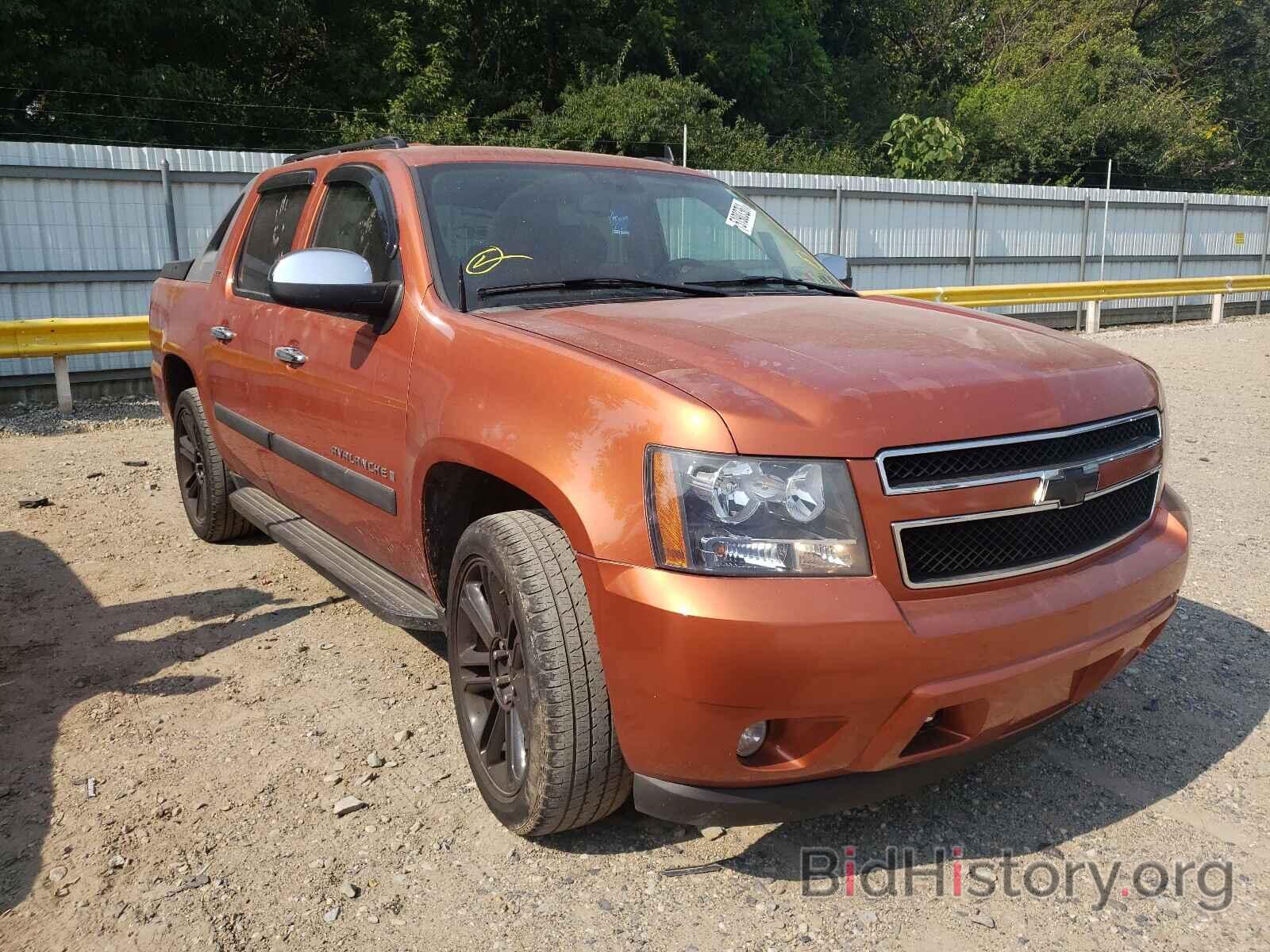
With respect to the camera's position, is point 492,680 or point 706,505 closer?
point 706,505

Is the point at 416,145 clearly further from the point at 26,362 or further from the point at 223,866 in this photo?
the point at 26,362

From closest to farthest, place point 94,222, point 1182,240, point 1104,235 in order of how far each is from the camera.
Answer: point 94,222 < point 1104,235 < point 1182,240

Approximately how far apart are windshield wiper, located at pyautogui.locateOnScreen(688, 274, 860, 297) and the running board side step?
4.59ft

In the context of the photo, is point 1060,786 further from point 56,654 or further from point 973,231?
point 973,231

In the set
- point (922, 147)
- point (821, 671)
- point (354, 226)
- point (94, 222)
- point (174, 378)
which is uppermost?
point (922, 147)

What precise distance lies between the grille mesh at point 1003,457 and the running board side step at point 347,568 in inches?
60.5

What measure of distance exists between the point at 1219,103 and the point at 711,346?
4622 centimetres

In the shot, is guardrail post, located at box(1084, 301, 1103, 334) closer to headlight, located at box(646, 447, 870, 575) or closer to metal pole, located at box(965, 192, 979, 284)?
metal pole, located at box(965, 192, 979, 284)

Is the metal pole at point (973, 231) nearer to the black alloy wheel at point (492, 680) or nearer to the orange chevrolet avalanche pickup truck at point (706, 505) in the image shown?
the orange chevrolet avalanche pickup truck at point (706, 505)

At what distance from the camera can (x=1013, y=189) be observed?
738 inches

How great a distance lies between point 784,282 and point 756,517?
1.72m

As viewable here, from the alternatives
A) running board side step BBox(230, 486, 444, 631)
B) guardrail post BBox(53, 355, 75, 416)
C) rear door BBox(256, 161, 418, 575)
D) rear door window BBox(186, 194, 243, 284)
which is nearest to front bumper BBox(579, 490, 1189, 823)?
running board side step BBox(230, 486, 444, 631)

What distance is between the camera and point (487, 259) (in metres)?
3.23

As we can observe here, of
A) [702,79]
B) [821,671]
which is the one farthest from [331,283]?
[702,79]
